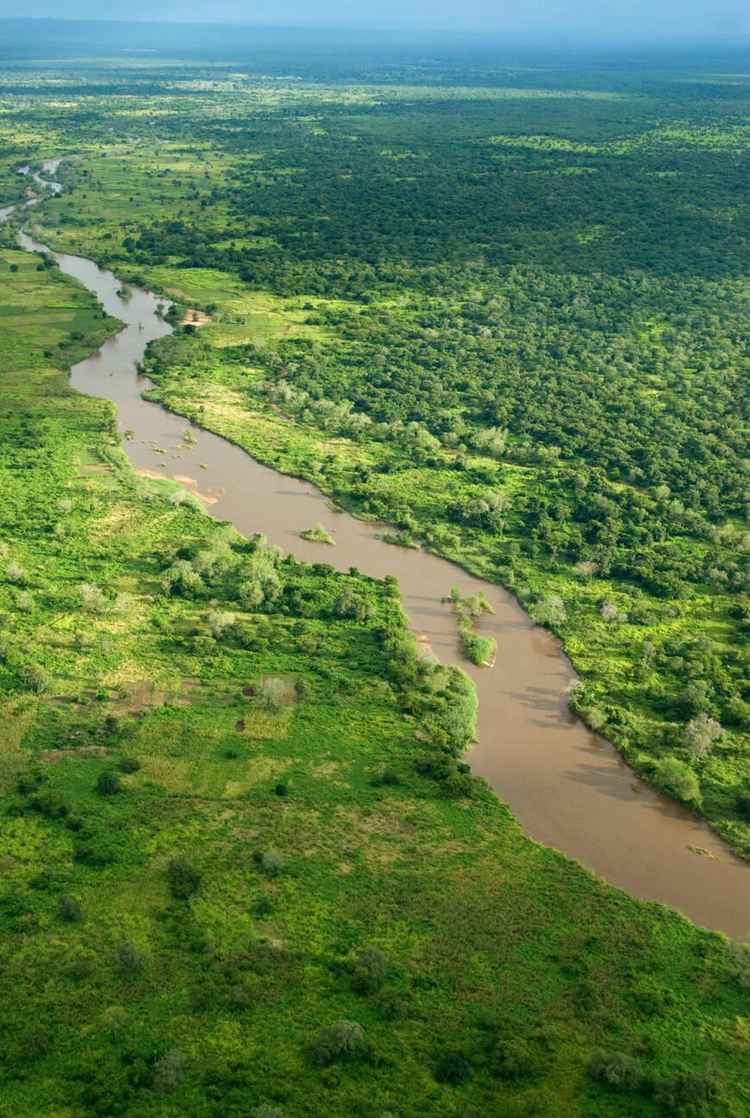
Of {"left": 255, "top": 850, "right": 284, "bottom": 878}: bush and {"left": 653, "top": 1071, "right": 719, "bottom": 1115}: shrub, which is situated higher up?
{"left": 255, "top": 850, "right": 284, "bottom": 878}: bush

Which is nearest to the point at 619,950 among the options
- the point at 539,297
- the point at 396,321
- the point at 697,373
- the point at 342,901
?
the point at 342,901

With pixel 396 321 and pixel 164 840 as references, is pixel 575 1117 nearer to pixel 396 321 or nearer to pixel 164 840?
pixel 164 840

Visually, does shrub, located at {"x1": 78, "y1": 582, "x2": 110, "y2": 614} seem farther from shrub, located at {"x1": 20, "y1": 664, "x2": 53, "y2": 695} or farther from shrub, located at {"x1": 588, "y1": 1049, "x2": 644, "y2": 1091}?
shrub, located at {"x1": 588, "y1": 1049, "x2": 644, "y2": 1091}

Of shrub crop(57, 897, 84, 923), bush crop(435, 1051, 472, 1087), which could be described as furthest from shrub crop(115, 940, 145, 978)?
bush crop(435, 1051, 472, 1087)

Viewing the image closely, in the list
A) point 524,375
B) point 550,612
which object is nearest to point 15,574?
point 550,612

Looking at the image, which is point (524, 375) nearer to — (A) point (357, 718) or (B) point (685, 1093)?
(A) point (357, 718)

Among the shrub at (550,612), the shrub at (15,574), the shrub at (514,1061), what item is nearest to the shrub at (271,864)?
the shrub at (514,1061)
